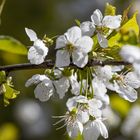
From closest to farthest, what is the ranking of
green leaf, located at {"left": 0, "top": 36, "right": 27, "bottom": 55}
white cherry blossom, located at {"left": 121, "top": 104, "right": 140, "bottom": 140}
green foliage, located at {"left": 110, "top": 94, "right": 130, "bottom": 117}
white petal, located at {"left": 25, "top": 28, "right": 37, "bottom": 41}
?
1. green leaf, located at {"left": 0, "top": 36, "right": 27, "bottom": 55}
2. white petal, located at {"left": 25, "top": 28, "right": 37, "bottom": 41}
3. green foliage, located at {"left": 110, "top": 94, "right": 130, "bottom": 117}
4. white cherry blossom, located at {"left": 121, "top": 104, "right": 140, "bottom": 140}

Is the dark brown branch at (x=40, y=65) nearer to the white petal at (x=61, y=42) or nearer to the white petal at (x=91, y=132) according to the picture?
the white petal at (x=61, y=42)

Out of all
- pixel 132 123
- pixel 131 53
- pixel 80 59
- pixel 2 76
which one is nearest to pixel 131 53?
pixel 131 53

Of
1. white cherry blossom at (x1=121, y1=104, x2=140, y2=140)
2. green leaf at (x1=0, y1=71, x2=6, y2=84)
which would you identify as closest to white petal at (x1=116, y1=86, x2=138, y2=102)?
A: green leaf at (x1=0, y1=71, x2=6, y2=84)

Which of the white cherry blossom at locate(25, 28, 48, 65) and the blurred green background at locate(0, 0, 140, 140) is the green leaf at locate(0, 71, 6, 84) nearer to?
the white cherry blossom at locate(25, 28, 48, 65)

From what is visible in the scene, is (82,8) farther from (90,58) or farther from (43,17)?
(90,58)

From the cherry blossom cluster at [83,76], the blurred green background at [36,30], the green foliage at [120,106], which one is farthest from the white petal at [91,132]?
the blurred green background at [36,30]

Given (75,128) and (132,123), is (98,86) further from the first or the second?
(132,123)
